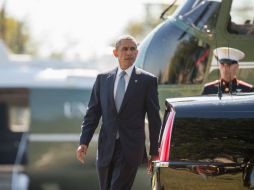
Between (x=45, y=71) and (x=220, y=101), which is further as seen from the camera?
(x=45, y=71)

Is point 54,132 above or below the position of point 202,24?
below

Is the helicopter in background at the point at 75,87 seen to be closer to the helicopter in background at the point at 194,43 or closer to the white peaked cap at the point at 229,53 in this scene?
the helicopter in background at the point at 194,43

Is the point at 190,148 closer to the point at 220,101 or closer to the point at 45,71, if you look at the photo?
the point at 220,101

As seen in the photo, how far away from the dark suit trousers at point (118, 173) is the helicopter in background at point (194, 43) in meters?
2.68

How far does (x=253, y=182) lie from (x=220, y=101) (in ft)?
2.30

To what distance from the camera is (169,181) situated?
7.12m

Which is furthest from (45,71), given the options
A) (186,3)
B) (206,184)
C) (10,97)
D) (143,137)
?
(206,184)

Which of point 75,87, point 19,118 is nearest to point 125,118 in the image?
point 75,87

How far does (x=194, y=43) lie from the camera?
11.2 meters

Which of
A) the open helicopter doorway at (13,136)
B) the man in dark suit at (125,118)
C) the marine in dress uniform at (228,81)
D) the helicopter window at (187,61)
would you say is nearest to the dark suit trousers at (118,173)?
the man in dark suit at (125,118)

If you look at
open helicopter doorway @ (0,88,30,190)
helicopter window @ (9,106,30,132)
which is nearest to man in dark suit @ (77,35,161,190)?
open helicopter doorway @ (0,88,30,190)

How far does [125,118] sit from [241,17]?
3.32 m

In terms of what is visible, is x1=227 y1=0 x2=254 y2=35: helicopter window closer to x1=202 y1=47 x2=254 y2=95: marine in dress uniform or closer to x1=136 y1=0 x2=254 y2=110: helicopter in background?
x1=136 y1=0 x2=254 y2=110: helicopter in background

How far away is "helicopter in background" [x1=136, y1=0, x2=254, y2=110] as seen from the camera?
36.3ft
